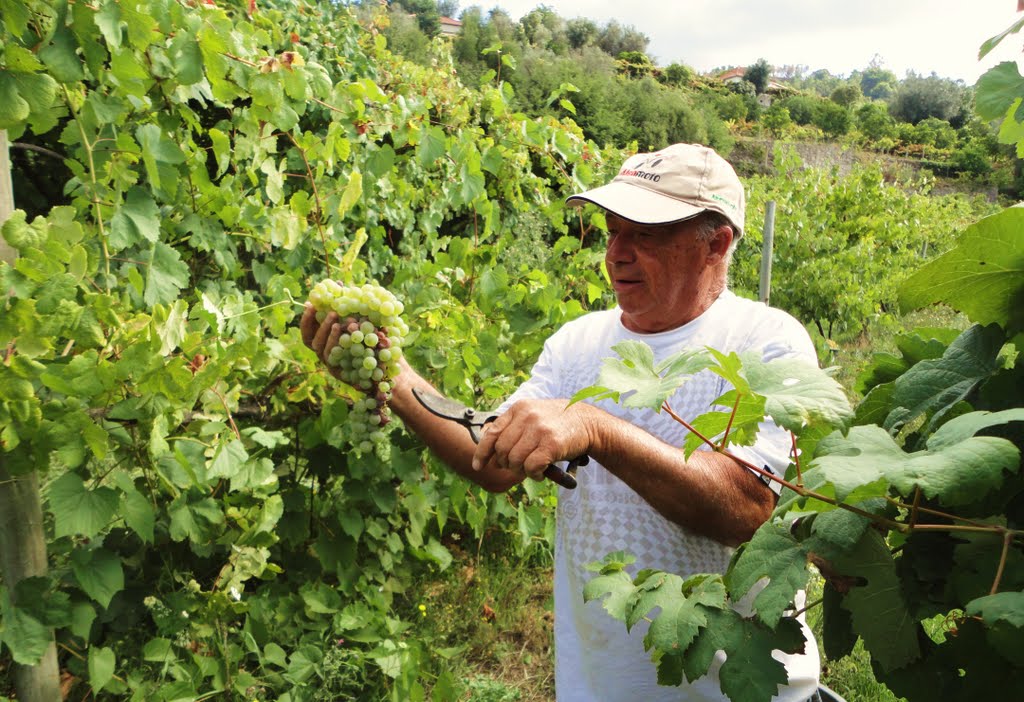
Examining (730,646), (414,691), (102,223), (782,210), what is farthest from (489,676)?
(782,210)

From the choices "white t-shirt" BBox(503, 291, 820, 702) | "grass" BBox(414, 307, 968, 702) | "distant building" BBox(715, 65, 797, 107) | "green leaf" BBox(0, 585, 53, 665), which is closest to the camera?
"white t-shirt" BBox(503, 291, 820, 702)

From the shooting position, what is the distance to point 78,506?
1830 millimetres

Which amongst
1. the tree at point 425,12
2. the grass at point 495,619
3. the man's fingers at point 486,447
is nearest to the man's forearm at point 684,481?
the man's fingers at point 486,447

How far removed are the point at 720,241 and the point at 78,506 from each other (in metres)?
1.61

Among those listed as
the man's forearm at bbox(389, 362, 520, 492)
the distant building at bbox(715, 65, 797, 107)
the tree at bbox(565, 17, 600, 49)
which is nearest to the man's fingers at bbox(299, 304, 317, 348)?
the man's forearm at bbox(389, 362, 520, 492)

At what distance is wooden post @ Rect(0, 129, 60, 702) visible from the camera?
5.48 feet

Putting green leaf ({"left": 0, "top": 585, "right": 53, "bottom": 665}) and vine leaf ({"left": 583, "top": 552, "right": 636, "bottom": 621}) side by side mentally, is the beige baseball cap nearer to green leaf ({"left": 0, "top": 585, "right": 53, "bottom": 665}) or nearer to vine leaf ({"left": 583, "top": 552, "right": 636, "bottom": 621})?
vine leaf ({"left": 583, "top": 552, "right": 636, "bottom": 621})

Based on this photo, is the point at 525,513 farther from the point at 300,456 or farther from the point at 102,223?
the point at 102,223

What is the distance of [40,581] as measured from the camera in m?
1.83

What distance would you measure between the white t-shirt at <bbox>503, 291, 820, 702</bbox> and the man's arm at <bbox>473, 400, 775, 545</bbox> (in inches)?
3.2

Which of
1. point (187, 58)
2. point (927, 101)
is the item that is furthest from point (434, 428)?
point (927, 101)

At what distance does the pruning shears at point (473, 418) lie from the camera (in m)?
1.38

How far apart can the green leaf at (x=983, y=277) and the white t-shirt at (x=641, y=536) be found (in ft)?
2.78

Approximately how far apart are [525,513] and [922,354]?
2.46 metres
